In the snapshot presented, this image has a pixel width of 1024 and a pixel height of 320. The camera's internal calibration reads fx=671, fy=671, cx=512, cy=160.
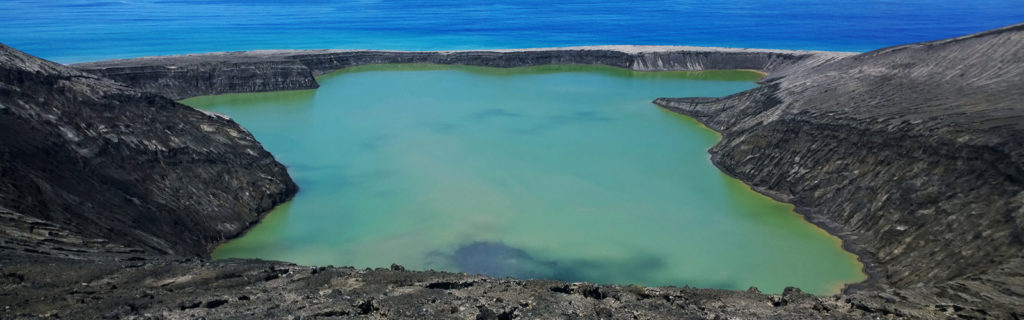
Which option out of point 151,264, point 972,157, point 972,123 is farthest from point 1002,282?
point 151,264

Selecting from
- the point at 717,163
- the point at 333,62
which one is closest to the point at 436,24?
the point at 333,62

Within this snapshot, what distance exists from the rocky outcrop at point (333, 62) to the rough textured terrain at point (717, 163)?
1697 cm

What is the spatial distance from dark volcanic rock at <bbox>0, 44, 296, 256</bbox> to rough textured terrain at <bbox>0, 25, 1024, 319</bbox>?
6 cm

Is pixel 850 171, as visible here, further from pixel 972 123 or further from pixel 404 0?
pixel 404 0

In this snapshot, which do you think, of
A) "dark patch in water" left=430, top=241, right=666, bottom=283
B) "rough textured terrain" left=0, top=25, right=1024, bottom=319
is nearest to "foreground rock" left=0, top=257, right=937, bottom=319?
"rough textured terrain" left=0, top=25, right=1024, bottom=319

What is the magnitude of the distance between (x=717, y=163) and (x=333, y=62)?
32.3 meters

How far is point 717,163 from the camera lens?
79.6ft

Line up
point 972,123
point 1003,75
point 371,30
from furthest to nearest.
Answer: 1. point 371,30
2. point 1003,75
3. point 972,123

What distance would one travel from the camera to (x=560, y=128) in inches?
1147

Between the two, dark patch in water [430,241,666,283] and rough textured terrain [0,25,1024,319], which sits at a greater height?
rough textured terrain [0,25,1024,319]

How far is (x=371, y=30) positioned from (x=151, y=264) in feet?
194

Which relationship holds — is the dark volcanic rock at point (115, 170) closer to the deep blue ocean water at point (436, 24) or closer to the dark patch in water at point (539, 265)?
the dark patch in water at point (539, 265)

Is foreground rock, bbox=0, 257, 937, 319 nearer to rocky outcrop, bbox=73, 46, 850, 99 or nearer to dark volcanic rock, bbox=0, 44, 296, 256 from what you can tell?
dark volcanic rock, bbox=0, 44, 296, 256

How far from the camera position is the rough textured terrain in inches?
396
